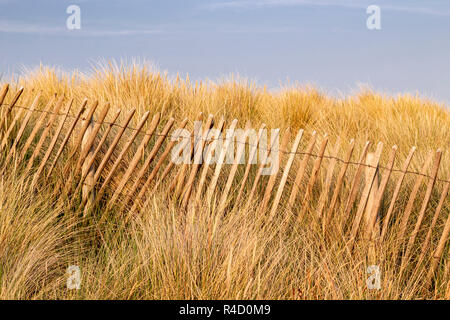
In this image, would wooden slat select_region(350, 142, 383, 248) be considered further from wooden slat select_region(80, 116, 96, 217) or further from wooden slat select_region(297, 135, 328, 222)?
wooden slat select_region(80, 116, 96, 217)

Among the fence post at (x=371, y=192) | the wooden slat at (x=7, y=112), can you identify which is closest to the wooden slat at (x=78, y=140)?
the wooden slat at (x=7, y=112)

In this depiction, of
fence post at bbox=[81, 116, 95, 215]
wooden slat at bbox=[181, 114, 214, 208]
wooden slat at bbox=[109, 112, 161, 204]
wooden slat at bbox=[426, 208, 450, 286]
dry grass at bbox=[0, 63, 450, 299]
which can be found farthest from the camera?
fence post at bbox=[81, 116, 95, 215]

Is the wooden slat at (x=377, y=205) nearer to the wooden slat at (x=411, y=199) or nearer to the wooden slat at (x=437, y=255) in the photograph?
the wooden slat at (x=411, y=199)

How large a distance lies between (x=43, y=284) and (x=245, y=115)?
5312mm

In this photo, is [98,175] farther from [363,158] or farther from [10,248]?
[363,158]

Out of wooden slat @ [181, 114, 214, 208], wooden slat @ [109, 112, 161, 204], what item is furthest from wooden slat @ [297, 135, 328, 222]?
wooden slat @ [109, 112, 161, 204]

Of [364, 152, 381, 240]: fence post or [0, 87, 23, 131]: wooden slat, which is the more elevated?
[0, 87, 23, 131]: wooden slat

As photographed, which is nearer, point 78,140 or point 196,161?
point 196,161

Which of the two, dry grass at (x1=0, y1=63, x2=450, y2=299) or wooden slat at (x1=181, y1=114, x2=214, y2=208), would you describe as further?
wooden slat at (x1=181, y1=114, x2=214, y2=208)

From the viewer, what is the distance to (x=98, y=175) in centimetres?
416

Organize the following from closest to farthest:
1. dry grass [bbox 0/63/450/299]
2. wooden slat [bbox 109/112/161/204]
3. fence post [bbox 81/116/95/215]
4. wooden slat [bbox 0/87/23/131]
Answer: dry grass [bbox 0/63/450/299] → wooden slat [bbox 109/112/161/204] → fence post [bbox 81/116/95/215] → wooden slat [bbox 0/87/23/131]

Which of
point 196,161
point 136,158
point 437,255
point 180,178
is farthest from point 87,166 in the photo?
point 437,255

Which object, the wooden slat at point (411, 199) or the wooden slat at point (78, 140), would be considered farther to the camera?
the wooden slat at point (78, 140)

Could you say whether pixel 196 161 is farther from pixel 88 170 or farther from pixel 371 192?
pixel 371 192
